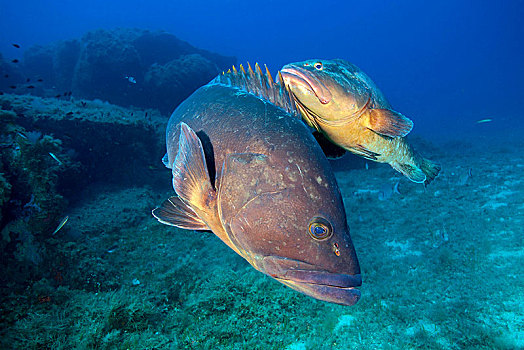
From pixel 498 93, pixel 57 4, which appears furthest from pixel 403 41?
pixel 57 4

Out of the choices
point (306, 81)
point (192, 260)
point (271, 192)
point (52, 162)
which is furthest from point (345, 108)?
point (52, 162)

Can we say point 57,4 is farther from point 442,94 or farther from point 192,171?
point 442,94

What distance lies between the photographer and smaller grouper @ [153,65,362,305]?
4.80 ft

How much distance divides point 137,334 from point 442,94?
11961cm

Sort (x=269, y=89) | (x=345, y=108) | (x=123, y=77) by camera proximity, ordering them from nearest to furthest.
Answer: (x=269, y=89) → (x=345, y=108) → (x=123, y=77)

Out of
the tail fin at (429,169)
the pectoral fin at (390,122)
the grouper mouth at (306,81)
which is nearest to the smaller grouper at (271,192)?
Answer: the grouper mouth at (306,81)

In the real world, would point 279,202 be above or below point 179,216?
above

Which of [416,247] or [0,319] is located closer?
[0,319]

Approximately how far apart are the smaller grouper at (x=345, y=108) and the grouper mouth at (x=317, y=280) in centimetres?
140

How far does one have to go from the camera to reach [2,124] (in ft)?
18.2

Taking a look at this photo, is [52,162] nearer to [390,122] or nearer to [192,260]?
[192,260]

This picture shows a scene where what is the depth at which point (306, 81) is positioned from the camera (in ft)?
7.23

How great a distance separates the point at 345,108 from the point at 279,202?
4.48ft

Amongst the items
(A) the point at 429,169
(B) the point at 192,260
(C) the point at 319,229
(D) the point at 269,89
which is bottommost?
(B) the point at 192,260
